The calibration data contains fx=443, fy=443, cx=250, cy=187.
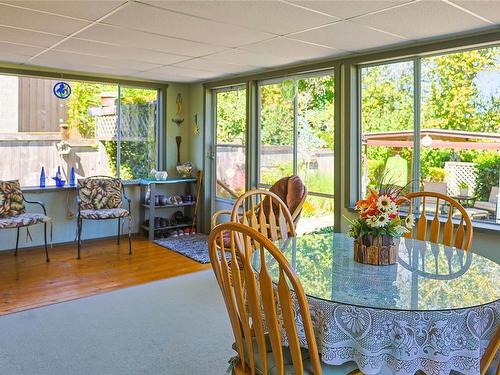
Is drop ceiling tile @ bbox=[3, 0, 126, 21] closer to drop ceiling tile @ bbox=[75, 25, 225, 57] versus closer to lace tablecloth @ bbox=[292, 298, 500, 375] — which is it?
drop ceiling tile @ bbox=[75, 25, 225, 57]

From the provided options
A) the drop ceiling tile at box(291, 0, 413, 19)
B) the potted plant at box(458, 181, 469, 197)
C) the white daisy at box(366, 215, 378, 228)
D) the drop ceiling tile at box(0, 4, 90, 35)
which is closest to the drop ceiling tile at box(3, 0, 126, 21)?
the drop ceiling tile at box(0, 4, 90, 35)

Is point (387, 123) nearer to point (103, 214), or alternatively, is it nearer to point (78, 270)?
point (103, 214)

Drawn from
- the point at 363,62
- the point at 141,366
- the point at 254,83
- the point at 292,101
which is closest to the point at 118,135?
the point at 254,83

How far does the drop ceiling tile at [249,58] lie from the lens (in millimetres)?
4266

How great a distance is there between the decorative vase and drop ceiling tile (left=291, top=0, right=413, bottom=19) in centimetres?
150

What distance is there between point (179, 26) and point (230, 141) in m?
2.93

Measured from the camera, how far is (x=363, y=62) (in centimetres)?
423

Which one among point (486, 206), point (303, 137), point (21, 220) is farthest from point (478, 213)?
point (21, 220)

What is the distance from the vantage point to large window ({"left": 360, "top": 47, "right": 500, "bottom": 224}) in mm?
3578

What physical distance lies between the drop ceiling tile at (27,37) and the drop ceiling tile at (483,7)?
3.07 metres

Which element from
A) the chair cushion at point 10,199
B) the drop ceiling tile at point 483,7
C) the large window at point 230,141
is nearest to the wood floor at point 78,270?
the chair cushion at point 10,199

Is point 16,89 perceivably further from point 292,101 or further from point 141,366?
point 141,366

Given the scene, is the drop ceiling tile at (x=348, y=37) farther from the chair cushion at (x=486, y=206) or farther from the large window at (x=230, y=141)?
the large window at (x=230, y=141)

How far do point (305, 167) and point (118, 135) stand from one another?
2.71m
